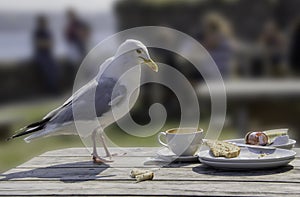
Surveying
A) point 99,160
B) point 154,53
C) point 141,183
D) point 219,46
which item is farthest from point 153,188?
point 154,53

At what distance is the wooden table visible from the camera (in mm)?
1608

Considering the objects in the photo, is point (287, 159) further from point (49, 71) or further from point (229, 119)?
point (49, 71)

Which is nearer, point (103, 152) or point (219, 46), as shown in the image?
point (103, 152)

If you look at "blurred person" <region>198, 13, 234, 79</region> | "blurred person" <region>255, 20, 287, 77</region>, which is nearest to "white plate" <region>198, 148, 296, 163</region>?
"blurred person" <region>198, 13, 234, 79</region>

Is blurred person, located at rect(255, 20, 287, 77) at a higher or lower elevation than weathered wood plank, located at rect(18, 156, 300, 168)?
higher

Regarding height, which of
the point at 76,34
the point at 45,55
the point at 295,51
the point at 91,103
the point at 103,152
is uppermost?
the point at 76,34

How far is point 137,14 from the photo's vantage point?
976cm

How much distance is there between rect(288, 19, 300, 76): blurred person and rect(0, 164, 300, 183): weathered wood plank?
5912 mm

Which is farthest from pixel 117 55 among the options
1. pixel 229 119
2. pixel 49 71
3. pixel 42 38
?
pixel 49 71

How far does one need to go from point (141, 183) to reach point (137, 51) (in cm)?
58

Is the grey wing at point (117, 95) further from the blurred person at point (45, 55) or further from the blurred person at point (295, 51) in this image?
the blurred person at point (45, 55)

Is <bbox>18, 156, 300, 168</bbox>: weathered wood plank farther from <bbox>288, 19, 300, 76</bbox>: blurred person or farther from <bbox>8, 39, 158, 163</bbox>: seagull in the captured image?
→ <bbox>288, 19, 300, 76</bbox>: blurred person

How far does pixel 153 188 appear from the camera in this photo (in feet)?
5.41

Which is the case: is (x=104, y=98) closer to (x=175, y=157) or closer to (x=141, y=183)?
(x=175, y=157)
